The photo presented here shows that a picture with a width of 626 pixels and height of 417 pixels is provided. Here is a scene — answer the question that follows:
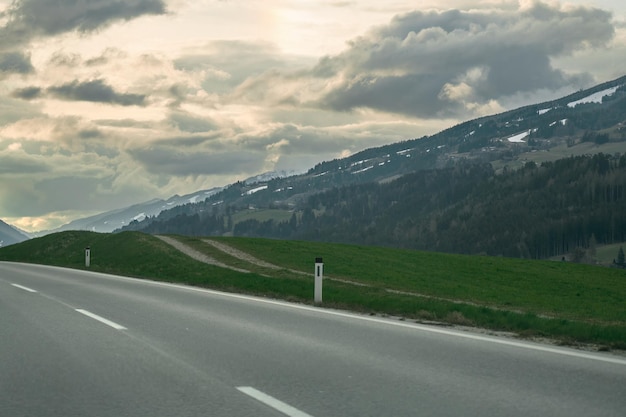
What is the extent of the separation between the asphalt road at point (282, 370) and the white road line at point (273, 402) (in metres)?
0.01

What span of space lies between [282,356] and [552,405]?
4119 mm

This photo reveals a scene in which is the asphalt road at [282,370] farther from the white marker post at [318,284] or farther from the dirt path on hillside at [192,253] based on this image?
the dirt path on hillside at [192,253]

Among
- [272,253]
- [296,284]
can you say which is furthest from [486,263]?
[296,284]

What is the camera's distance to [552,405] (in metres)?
7.38

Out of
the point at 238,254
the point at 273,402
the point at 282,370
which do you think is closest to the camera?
the point at 273,402

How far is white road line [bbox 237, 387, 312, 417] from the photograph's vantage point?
7039 millimetres

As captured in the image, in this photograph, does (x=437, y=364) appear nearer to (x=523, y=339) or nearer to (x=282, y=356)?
(x=282, y=356)

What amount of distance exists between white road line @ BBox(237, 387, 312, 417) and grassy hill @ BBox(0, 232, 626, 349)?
6.50 m

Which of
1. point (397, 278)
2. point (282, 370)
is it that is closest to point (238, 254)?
point (397, 278)

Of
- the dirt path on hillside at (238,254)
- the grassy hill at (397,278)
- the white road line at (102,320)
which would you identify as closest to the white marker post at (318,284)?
the grassy hill at (397,278)

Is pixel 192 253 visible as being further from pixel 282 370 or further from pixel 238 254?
pixel 282 370

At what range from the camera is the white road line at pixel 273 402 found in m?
7.04

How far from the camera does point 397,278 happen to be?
44188 mm

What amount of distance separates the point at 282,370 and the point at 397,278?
3522 centimetres
